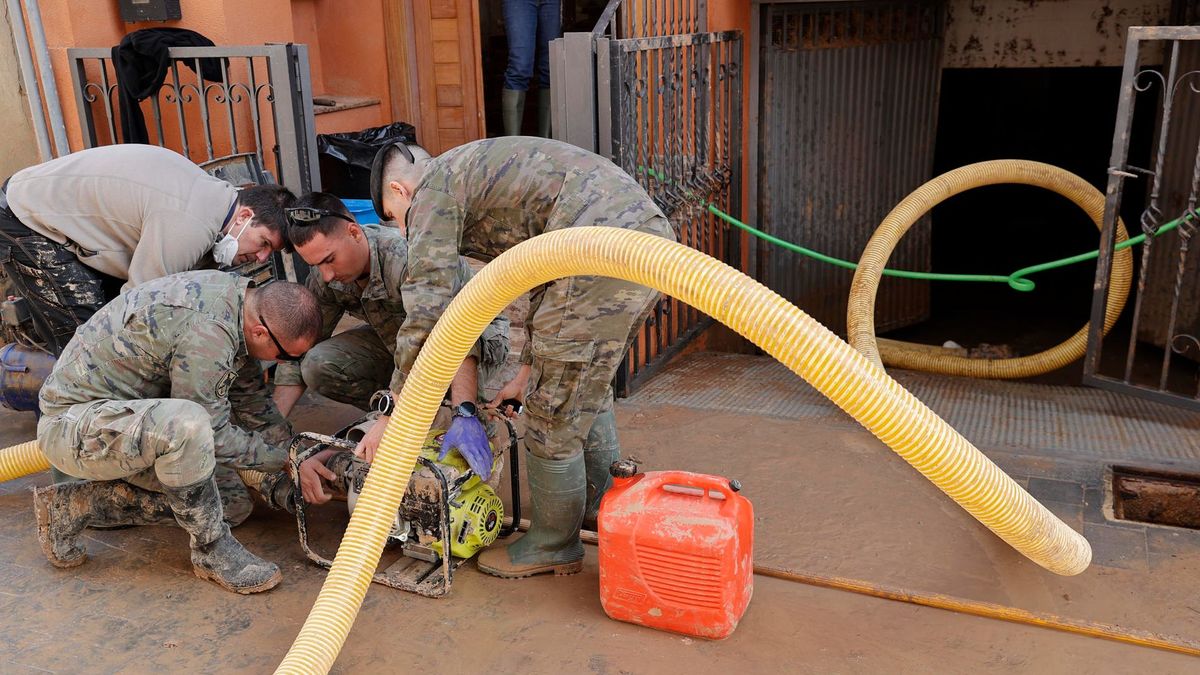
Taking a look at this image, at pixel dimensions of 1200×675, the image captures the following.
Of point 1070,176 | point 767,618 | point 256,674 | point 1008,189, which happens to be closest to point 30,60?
point 256,674

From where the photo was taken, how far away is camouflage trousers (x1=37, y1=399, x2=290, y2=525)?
2.96m

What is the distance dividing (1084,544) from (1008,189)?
752 centimetres

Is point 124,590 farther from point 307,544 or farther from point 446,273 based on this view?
point 446,273

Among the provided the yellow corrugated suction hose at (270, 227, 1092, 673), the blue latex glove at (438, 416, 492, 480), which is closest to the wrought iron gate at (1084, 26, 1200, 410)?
the yellow corrugated suction hose at (270, 227, 1092, 673)

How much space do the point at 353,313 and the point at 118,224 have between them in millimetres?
950

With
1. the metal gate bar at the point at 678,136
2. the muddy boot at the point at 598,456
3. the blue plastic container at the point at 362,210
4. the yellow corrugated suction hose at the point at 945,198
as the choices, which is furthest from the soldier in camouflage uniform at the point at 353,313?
the yellow corrugated suction hose at the point at 945,198

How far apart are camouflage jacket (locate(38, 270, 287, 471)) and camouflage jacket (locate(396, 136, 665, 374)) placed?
0.61 metres

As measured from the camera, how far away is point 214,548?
308 centimetres

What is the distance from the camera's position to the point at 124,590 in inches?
121

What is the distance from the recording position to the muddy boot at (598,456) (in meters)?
3.29

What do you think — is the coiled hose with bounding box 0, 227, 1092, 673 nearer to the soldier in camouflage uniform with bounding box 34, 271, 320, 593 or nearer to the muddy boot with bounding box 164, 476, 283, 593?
the muddy boot with bounding box 164, 476, 283, 593

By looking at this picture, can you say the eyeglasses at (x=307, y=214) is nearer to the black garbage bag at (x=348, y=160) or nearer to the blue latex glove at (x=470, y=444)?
the blue latex glove at (x=470, y=444)

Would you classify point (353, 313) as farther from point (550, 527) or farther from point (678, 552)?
point (678, 552)

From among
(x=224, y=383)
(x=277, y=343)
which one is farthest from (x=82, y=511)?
(x=277, y=343)
